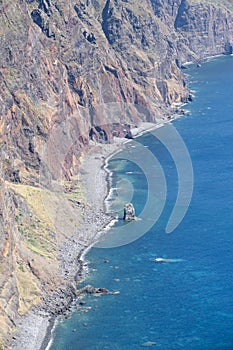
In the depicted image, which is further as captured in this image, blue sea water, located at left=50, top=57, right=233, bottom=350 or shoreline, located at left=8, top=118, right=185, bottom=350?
shoreline, located at left=8, top=118, right=185, bottom=350

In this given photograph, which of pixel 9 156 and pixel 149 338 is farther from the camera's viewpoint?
pixel 9 156

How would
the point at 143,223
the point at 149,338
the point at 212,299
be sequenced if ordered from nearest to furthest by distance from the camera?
the point at 149,338 < the point at 212,299 < the point at 143,223

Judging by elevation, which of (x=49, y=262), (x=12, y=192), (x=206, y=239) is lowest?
(x=206, y=239)

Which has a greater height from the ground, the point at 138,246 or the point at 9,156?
the point at 9,156

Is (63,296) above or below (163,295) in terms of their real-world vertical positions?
above

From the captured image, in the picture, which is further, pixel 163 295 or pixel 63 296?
pixel 63 296

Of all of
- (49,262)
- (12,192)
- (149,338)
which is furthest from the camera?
(12,192)

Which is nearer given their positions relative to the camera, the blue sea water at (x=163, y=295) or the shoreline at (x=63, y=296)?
the blue sea water at (x=163, y=295)

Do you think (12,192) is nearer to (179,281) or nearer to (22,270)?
(22,270)

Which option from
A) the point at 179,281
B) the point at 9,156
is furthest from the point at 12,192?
the point at 179,281

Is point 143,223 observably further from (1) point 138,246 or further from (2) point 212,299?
(2) point 212,299
